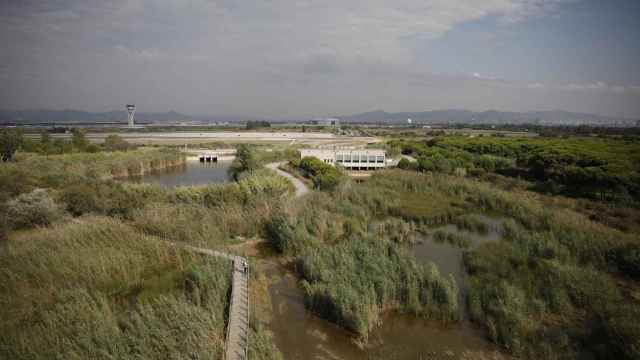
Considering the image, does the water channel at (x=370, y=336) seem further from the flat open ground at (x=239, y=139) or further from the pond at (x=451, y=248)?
the flat open ground at (x=239, y=139)

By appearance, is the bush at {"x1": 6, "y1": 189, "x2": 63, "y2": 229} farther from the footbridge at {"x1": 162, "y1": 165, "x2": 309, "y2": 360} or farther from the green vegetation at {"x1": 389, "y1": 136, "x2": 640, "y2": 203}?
the green vegetation at {"x1": 389, "y1": 136, "x2": 640, "y2": 203}

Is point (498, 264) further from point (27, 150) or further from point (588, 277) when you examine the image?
point (27, 150)

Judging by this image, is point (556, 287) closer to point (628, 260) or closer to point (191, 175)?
point (628, 260)

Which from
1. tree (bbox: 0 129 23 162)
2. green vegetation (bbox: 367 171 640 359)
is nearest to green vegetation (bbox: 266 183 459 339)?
green vegetation (bbox: 367 171 640 359)

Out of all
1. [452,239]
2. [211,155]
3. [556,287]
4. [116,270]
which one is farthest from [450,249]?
[211,155]

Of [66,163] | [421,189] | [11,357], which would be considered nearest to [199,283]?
[11,357]

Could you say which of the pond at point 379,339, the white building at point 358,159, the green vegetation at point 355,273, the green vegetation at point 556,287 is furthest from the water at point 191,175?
the green vegetation at point 556,287
